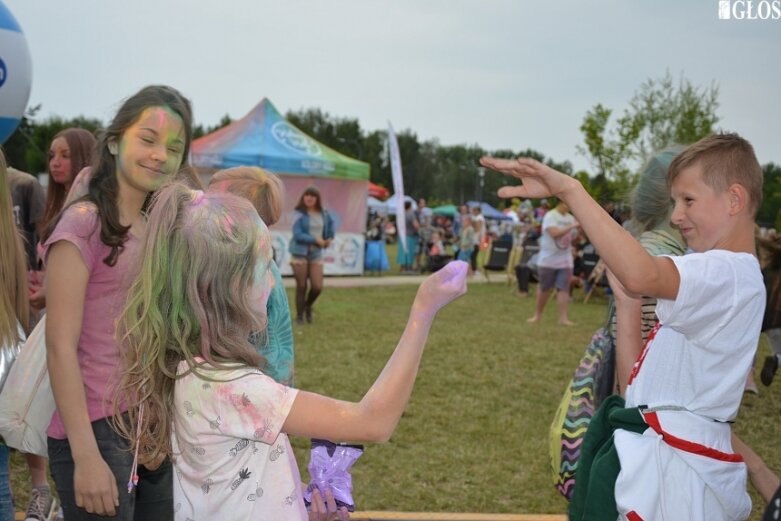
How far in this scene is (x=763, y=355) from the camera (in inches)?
384

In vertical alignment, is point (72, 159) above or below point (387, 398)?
above

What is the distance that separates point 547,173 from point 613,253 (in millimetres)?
253

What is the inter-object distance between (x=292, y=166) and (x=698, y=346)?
50.6 ft

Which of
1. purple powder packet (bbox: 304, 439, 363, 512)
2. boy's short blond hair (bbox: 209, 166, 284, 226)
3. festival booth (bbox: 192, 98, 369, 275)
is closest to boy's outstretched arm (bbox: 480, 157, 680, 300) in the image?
purple powder packet (bbox: 304, 439, 363, 512)

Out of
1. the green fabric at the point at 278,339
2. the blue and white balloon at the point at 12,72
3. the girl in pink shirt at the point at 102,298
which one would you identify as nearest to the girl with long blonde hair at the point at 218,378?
the girl in pink shirt at the point at 102,298

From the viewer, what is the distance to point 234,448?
5.89 ft

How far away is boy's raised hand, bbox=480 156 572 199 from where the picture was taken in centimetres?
185

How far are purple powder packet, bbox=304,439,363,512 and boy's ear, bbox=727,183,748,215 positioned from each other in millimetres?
1138

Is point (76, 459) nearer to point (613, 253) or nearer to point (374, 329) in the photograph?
point (613, 253)

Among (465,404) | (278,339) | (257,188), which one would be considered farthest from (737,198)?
(465,404)

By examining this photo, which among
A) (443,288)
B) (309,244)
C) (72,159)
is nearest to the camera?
(443,288)

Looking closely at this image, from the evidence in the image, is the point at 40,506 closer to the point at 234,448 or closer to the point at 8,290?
the point at 8,290

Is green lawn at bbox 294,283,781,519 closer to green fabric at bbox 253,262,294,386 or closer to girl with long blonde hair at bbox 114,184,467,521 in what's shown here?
green fabric at bbox 253,262,294,386

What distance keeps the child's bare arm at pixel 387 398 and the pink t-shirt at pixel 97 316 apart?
76cm
